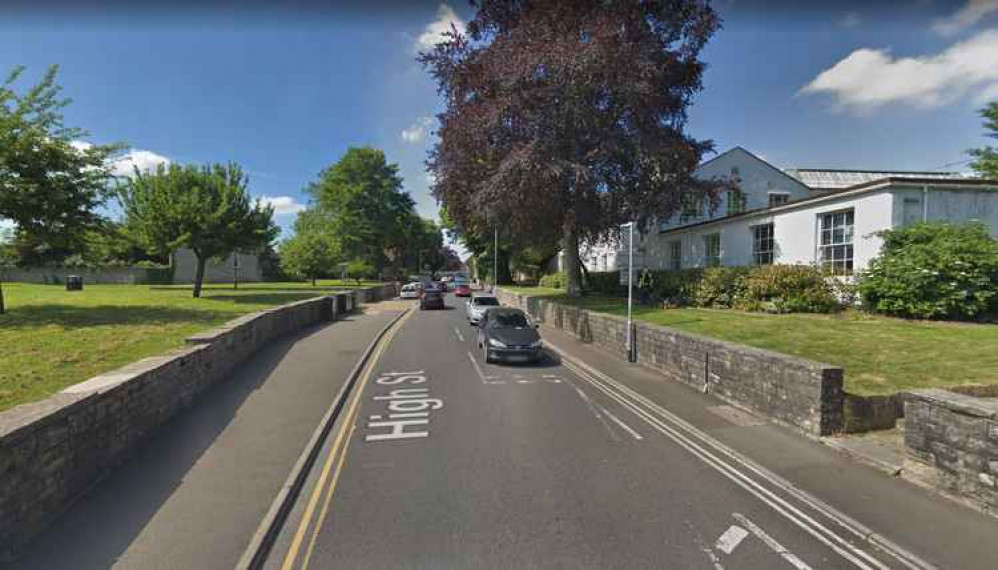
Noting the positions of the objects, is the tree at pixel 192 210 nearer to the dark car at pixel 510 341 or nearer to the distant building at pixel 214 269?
the dark car at pixel 510 341

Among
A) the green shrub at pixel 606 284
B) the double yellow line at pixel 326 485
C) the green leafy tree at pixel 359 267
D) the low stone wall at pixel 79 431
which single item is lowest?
the double yellow line at pixel 326 485

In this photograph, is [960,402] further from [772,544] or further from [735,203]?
[735,203]

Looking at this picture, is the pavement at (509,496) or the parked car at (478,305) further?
the parked car at (478,305)

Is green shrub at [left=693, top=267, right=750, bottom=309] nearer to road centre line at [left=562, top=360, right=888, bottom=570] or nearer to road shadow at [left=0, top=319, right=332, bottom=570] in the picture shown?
road centre line at [left=562, top=360, right=888, bottom=570]

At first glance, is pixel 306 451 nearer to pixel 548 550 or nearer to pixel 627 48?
pixel 548 550

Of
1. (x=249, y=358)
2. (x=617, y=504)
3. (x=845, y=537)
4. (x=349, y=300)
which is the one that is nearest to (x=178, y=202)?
(x=349, y=300)

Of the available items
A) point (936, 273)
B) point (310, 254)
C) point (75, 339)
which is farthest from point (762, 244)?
point (310, 254)

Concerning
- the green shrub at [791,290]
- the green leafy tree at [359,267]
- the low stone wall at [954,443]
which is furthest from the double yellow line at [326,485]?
the green leafy tree at [359,267]

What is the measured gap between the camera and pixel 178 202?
23.4 metres

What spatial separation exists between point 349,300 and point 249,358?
16110 mm

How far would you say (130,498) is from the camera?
15.7 feet

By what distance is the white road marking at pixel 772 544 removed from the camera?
3.78 m

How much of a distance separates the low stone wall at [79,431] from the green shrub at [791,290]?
16.7 m

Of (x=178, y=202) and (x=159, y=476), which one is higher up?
(x=178, y=202)
